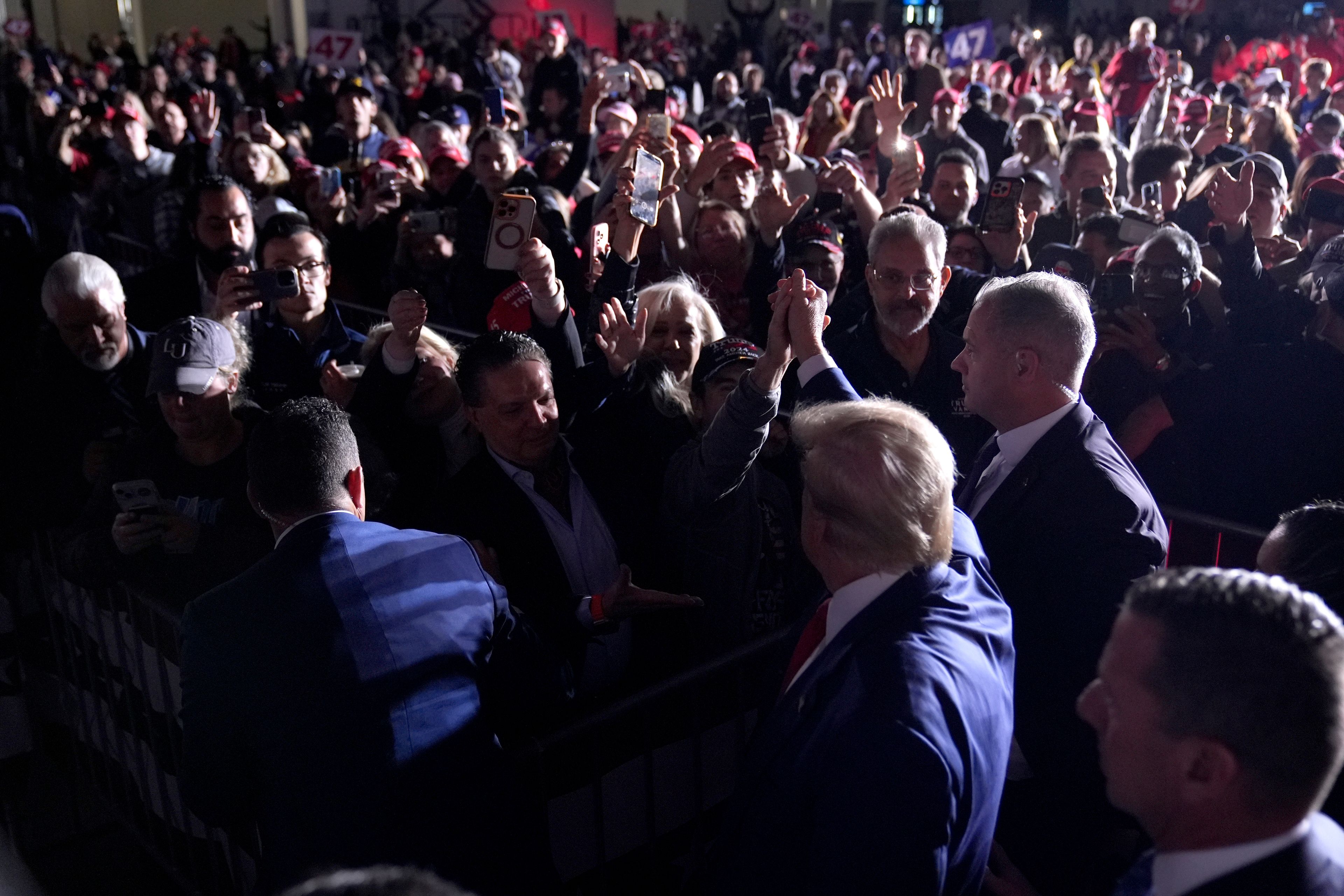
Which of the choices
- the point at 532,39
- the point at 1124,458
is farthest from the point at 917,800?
the point at 532,39

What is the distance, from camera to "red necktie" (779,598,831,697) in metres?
2.03

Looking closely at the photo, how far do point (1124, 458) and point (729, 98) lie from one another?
1019cm

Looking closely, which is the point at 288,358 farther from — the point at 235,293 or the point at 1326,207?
the point at 1326,207

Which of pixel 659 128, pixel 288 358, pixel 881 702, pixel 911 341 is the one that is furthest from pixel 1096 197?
pixel 881 702

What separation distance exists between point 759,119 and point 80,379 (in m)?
3.76

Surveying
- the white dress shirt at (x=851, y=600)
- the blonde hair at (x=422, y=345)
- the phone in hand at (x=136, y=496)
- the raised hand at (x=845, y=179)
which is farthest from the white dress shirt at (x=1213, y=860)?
the raised hand at (x=845, y=179)

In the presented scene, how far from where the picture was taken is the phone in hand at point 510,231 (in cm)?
360

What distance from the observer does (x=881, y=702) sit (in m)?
1.65

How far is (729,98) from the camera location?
12008mm

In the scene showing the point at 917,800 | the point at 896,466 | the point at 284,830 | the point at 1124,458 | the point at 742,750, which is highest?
the point at 896,466

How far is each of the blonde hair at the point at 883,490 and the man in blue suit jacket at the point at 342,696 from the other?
727 mm

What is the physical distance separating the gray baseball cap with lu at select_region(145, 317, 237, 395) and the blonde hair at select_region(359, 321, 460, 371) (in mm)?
455

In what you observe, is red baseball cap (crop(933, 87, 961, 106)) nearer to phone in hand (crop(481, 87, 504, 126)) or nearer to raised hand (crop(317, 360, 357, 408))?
phone in hand (crop(481, 87, 504, 126))

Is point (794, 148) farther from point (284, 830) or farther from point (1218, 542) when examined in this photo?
point (284, 830)
